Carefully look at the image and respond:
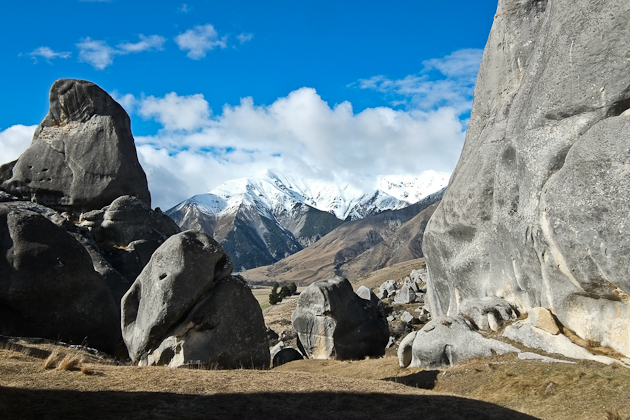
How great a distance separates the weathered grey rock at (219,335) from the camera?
60.2 feet

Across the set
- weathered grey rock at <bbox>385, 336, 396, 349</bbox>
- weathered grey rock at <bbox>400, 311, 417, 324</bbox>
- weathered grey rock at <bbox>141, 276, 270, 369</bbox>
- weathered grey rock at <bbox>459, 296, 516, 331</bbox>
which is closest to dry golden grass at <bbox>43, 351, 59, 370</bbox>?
weathered grey rock at <bbox>141, 276, 270, 369</bbox>

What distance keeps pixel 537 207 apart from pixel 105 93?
33.9 metres

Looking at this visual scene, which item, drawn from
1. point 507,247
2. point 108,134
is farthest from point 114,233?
point 507,247

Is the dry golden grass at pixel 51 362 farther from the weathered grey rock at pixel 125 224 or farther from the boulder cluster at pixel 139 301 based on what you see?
the weathered grey rock at pixel 125 224

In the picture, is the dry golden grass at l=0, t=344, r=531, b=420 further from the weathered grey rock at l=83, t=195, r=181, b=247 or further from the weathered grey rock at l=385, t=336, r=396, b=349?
the weathered grey rock at l=83, t=195, r=181, b=247

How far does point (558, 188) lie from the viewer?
16.8m

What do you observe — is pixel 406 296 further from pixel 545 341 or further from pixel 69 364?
pixel 69 364

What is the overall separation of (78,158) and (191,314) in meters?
25.3

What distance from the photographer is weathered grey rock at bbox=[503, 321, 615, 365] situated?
16.1 metres

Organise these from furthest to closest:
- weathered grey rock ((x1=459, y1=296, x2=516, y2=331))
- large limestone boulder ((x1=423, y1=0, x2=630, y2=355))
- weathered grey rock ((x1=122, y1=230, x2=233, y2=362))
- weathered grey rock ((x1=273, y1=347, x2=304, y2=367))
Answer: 1. weathered grey rock ((x1=273, y1=347, x2=304, y2=367))
2. weathered grey rock ((x1=459, y1=296, x2=516, y2=331))
3. weathered grey rock ((x1=122, y1=230, x2=233, y2=362))
4. large limestone boulder ((x1=423, y1=0, x2=630, y2=355))

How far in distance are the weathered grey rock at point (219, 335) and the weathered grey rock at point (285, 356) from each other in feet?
38.6

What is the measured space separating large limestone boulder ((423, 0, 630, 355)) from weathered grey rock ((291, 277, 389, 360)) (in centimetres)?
802

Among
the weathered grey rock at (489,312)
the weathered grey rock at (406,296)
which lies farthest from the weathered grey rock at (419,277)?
the weathered grey rock at (489,312)

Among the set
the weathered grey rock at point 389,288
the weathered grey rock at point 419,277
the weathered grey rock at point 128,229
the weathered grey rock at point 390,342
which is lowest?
the weathered grey rock at point 390,342
